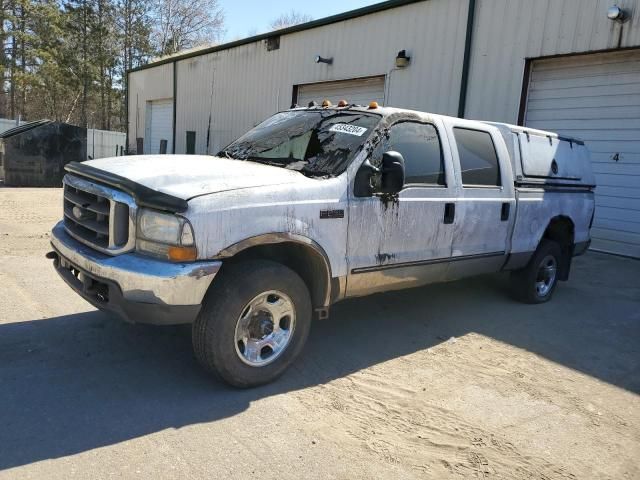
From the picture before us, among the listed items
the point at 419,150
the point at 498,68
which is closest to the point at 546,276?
the point at 419,150

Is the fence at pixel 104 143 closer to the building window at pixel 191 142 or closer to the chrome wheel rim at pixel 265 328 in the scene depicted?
the building window at pixel 191 142

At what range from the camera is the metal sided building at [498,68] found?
8.75 m

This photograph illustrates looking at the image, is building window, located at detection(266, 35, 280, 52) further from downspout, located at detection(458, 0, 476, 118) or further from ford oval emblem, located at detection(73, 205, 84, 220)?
ford oval emblem, located at detection(73, 205, 84, 220)

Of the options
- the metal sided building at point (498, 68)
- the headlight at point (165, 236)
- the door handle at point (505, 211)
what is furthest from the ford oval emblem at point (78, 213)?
the metal sided building at point (498, 68)

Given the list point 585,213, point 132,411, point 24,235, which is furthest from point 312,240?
point 24,235

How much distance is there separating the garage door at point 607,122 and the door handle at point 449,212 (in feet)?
19.1

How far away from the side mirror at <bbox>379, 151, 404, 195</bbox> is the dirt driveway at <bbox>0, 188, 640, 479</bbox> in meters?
1.42

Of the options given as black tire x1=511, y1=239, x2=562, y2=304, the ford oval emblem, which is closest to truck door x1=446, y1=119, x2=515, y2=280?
black tire x1=511, y1=239, x2=562, y2=304

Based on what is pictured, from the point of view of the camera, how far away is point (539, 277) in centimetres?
615

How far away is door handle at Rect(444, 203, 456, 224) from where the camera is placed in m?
4.56

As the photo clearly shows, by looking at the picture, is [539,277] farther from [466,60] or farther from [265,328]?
[466,60]

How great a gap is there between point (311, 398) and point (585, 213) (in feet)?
16.0

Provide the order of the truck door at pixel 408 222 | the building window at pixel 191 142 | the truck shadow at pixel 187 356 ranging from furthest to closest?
the building window at pixel 191 142 → the truck door at pixel 408 222 → the truck shadow at pixel 187 356

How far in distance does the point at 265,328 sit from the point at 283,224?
0.74 meters
